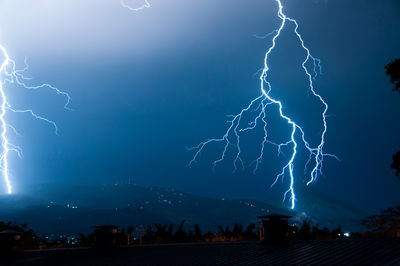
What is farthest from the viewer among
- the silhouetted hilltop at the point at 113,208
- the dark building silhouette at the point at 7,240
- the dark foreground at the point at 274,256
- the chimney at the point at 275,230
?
the silhouetted hilltop at the point at 113,208

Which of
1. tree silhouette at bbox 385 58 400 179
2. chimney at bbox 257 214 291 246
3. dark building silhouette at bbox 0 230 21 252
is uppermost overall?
tree silhouette at bbox 385 58 400 179

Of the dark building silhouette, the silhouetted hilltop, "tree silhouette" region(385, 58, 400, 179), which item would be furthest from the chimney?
the silhouetted hilltop

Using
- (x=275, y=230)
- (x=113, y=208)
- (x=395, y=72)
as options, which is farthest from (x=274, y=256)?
(x=113, y=208)

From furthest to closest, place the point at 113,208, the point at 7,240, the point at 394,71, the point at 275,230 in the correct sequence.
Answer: the point at 113,208 → the point at 7,240 → the point at 275,230 → the point at 394,71

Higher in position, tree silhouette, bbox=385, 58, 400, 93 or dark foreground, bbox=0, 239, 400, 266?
tree silhouette, bbox=385, 58, 400, 93

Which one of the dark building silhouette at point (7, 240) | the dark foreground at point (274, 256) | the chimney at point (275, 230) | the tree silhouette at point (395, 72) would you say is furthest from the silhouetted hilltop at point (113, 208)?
the tree silhouette at point (395, 72)

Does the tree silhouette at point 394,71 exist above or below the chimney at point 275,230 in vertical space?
above

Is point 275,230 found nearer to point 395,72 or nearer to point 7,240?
point 395,72

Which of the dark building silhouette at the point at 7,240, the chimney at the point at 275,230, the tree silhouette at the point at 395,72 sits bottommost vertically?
the dark building silhouette at the point at 7,240

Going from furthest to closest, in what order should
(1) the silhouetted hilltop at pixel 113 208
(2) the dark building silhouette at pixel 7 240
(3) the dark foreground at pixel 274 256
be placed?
(1) the silhouetted hilltop at pixel 113 208 → (2) the dark building silhouette at pixel 7 240 → (3) the dark foreground at pixel 274 256

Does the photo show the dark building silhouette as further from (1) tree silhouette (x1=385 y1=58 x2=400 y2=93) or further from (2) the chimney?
(1) tree silhouette (x1=385 y1=58 x2=400 y2=93)

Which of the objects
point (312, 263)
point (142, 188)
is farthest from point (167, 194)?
point (312, 263)

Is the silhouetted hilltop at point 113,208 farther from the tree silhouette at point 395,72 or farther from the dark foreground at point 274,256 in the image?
the tree silhouette at point 395,72
